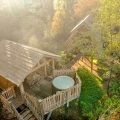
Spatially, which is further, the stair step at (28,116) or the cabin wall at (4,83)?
the cabin wall at (4,83)

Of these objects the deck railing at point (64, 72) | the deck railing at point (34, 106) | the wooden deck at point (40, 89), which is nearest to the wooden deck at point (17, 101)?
the deck railing at point (34, 106)

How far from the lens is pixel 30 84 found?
20.3 meters

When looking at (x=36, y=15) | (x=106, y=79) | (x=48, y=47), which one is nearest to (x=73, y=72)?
(x=106, y=79)

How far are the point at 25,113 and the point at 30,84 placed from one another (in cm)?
296

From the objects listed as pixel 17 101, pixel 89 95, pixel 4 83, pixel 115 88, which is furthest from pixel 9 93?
pixel 115 88

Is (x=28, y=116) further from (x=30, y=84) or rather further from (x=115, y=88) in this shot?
(x=115, y=88)

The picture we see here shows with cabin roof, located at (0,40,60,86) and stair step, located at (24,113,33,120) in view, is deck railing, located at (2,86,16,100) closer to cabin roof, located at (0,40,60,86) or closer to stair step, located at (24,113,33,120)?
cabin roof, located at (0,40,60,86)

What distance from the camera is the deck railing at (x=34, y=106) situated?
17.3 metres

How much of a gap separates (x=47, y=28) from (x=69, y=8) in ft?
16.5

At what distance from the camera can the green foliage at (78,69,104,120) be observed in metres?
19.7

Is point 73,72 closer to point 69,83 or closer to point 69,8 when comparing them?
point 69,83

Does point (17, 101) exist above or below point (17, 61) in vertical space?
below

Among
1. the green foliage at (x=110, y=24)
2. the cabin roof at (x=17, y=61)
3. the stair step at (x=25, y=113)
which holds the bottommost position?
the stair step at (x=25, y=113)

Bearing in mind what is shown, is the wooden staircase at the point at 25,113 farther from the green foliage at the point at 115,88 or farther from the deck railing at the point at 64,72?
the green foliage at the point at 115,88
